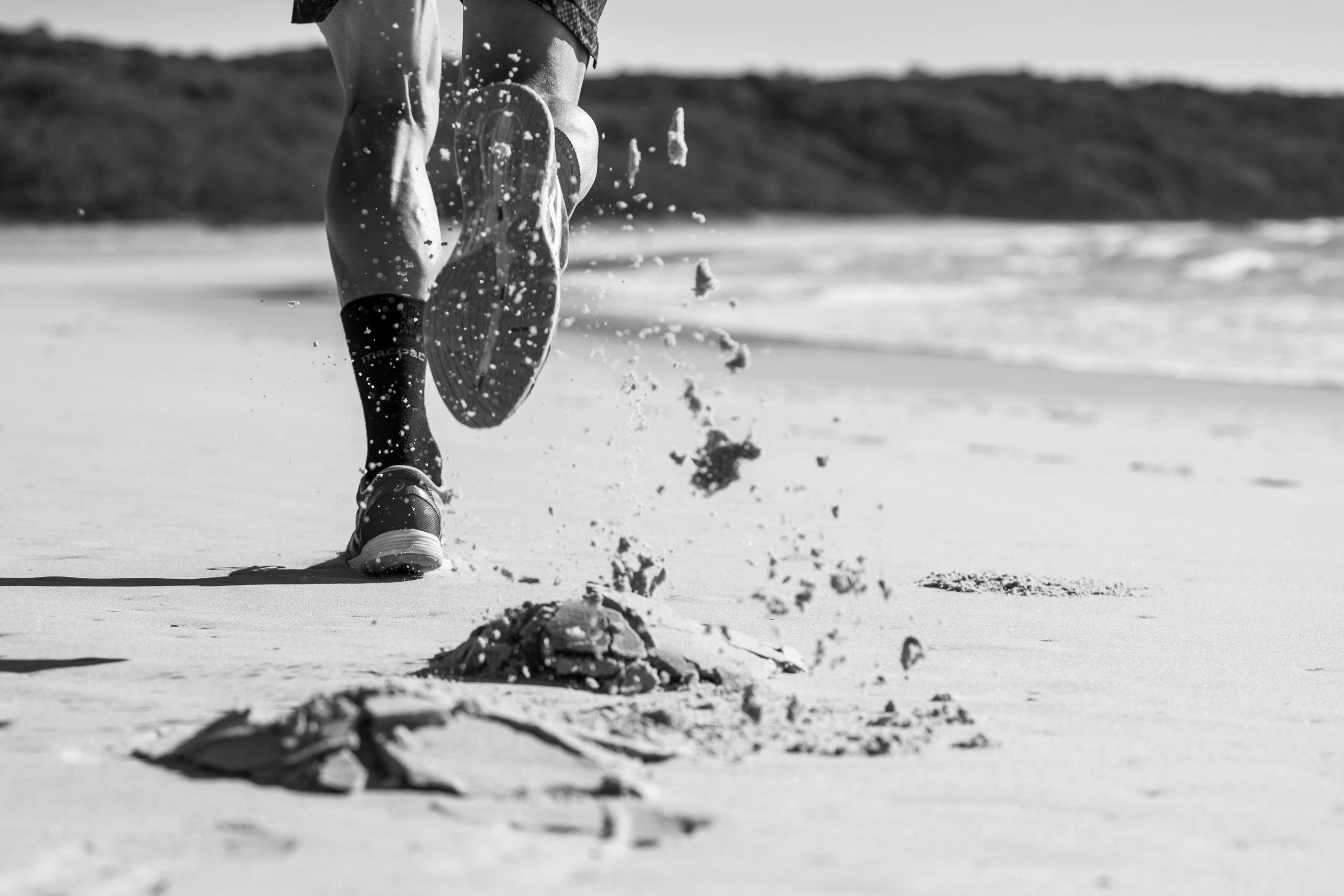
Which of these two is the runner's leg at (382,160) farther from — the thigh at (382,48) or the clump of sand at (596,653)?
the clump of sand at (596,653)

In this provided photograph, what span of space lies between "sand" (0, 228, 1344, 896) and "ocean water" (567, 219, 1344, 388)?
713 mm

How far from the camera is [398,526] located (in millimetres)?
2768

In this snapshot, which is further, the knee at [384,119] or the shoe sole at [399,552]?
the knee at [384,119]

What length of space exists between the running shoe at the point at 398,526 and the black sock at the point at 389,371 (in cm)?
5

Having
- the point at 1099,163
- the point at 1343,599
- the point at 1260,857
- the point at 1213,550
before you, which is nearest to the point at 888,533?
the point at 1213,550

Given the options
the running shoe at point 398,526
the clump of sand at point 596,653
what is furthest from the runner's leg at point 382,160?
the clump of sand at point 596,653

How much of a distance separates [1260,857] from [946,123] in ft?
220

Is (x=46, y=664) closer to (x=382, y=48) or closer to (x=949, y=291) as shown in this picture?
(x=382, y=48)

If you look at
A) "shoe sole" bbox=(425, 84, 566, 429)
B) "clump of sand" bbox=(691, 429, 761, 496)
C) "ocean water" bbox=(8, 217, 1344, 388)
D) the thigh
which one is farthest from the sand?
the thigh

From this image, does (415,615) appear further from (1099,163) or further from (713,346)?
(1099,163)

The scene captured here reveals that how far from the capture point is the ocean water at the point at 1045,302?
9.98 meters

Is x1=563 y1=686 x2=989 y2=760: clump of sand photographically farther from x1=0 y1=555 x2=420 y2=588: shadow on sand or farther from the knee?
the knee

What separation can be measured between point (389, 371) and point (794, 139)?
63.0 metres

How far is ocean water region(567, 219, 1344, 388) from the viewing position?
998 centimetres
